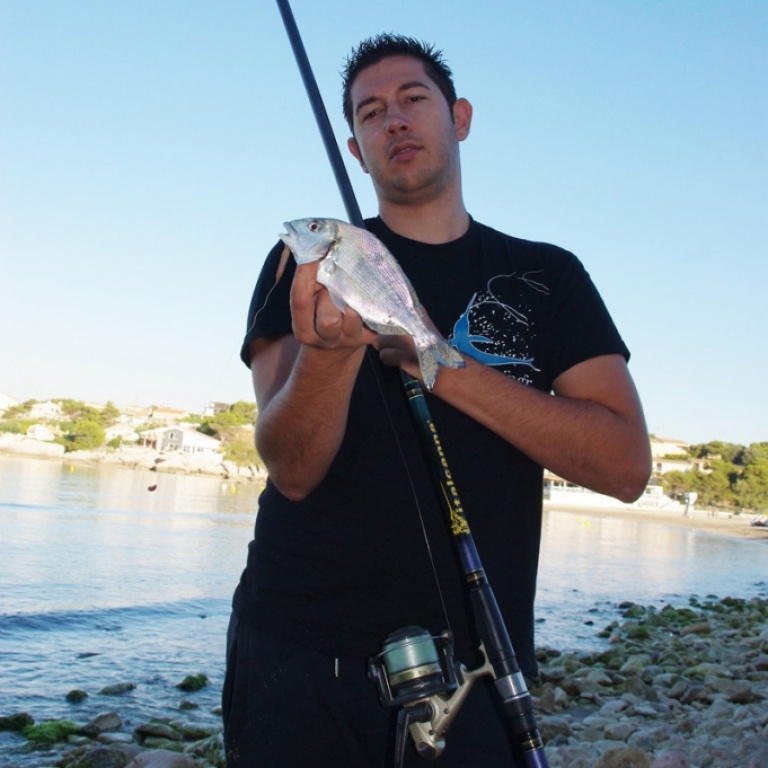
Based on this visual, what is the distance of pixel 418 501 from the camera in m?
2.28

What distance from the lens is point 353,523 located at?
2.26 meters

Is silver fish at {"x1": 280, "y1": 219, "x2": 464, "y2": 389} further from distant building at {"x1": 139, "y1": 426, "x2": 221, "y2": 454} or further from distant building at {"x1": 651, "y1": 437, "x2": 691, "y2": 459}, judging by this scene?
distant building at {"x1": 651, "y1": 437, "x2": 691, "y2": 459}

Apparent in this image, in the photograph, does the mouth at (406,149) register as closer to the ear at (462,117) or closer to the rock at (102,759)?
the ear at (462,117)

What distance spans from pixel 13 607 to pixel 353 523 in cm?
1250

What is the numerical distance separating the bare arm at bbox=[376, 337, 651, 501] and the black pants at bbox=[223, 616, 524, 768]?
684 mm

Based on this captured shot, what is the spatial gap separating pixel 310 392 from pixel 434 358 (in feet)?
1.09

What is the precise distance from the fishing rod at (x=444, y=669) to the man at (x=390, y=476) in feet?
0.26

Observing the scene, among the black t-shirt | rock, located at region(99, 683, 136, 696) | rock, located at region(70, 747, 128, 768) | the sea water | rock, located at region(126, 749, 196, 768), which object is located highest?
the black t-shirt

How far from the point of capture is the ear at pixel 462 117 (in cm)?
313

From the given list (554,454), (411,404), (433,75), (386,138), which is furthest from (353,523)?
(433,75)

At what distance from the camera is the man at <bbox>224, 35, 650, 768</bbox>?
215 centimetres

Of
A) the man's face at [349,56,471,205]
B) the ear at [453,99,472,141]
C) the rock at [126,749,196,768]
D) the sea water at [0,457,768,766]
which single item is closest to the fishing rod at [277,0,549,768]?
the sea water at [0,457,768,766]

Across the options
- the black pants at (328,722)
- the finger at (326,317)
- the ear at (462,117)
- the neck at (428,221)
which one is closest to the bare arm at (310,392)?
the finger at (326,317)

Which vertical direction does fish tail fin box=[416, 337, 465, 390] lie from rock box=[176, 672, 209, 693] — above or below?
above
